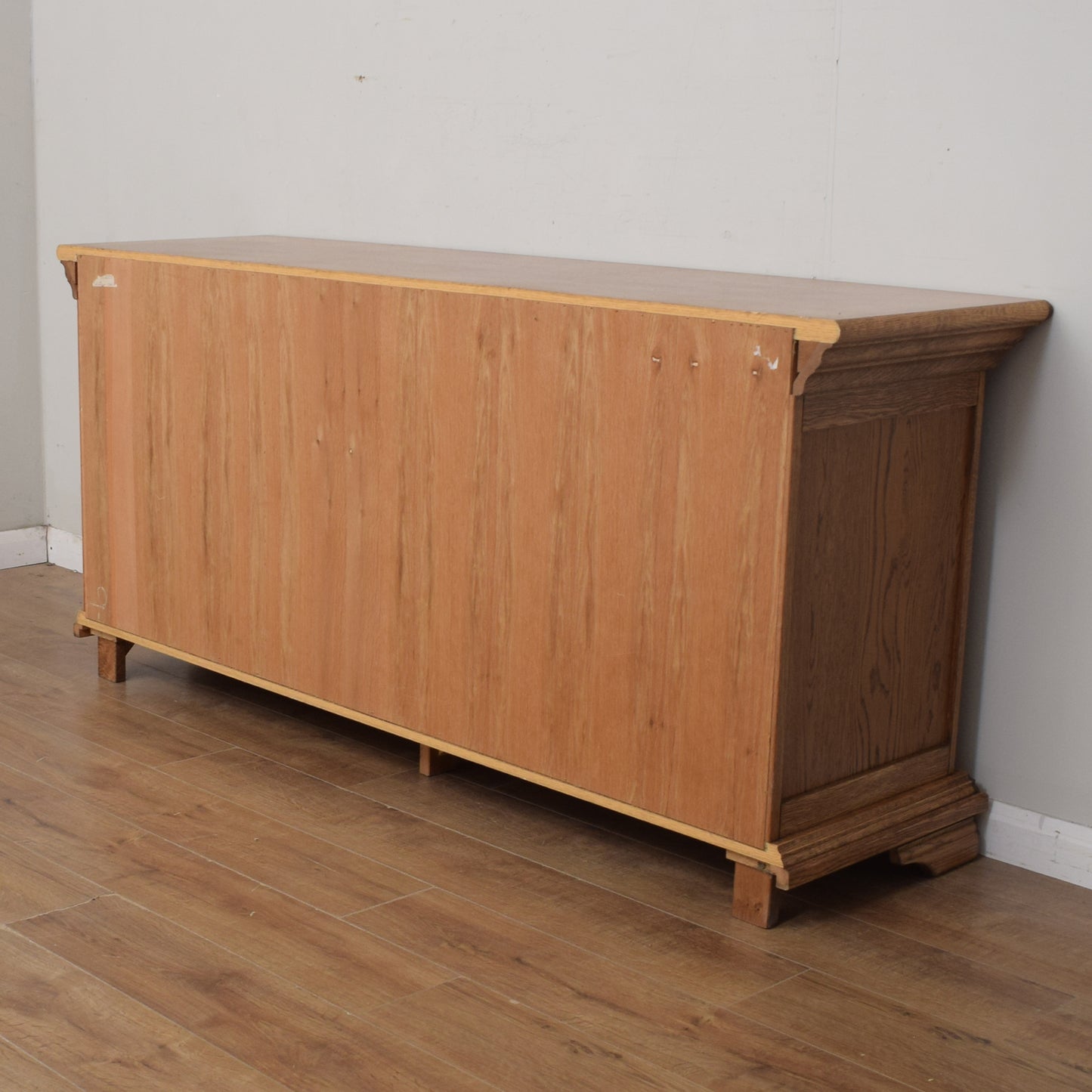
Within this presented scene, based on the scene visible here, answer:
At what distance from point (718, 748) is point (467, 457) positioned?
1.97ft

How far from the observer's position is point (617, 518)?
218cm

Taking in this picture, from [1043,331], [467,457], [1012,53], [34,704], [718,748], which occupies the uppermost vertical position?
A: [1012,53]

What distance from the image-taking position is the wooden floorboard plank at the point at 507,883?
1.99 metres

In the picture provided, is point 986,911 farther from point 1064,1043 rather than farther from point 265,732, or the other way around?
point 265,732

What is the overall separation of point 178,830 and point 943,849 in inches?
45.7

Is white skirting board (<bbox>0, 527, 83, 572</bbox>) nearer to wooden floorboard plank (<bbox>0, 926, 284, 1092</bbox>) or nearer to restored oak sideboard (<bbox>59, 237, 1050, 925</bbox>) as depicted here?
restored oak sideboard (<bbox>59, 237, 1050, 925</bbox>)

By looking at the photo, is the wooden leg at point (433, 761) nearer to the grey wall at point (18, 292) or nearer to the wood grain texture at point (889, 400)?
the wood grain texture at point (889, 400)

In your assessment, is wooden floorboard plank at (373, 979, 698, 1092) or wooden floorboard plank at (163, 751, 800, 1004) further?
wooden floorboard plank at (163, 751, 800, 1004)

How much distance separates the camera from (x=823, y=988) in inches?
76.5

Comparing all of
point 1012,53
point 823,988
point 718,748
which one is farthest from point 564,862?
point 1012,53

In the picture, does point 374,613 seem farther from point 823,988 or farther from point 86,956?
point 823,988

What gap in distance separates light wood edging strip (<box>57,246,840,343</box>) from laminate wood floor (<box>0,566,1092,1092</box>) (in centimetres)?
82

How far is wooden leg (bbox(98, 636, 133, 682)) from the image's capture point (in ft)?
10.1

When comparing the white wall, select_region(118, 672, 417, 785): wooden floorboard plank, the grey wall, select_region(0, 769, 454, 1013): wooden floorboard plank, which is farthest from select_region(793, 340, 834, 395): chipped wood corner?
the grey wall
